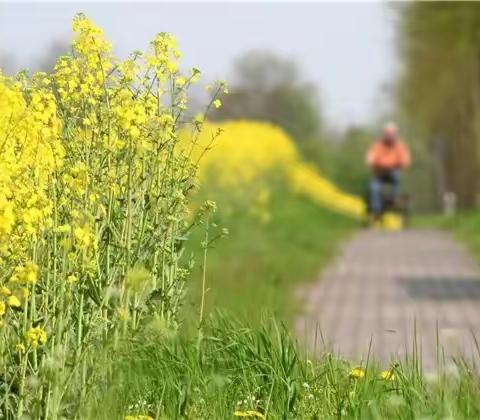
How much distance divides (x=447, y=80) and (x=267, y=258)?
85.2 ft

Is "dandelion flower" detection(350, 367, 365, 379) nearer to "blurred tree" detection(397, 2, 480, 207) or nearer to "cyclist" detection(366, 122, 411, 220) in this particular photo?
"cyclist" detection(366, 122, 411, 220)

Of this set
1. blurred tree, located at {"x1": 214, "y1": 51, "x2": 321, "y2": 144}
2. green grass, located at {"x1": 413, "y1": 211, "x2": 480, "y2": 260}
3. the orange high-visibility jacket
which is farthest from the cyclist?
blurred tree, located at {"x1": 214, "y1": 51, "x2": 321, "y2": 144}

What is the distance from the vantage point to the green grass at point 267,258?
31.3 feet

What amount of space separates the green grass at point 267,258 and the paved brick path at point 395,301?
28cm

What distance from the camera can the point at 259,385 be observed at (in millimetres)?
5320

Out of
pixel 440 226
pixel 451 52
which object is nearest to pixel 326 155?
pixel 451 52

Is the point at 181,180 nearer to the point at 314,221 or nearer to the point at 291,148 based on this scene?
Answer: the point at 314,221

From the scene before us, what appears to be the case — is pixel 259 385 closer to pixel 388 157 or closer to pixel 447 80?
pixel 388 157

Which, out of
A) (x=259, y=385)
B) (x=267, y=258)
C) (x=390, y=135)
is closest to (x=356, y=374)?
(x=259, y=385)

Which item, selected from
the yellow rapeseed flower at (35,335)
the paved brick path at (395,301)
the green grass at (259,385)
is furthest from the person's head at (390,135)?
the yellow rapeseed flower at (35,335)

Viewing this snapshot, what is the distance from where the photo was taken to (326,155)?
57.4m

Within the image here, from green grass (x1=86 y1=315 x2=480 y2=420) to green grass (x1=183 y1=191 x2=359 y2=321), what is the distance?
0.32m

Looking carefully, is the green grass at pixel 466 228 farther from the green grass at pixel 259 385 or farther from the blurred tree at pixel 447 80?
the green grass at pixel 259 385

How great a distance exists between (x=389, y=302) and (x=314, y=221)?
46.6ft
